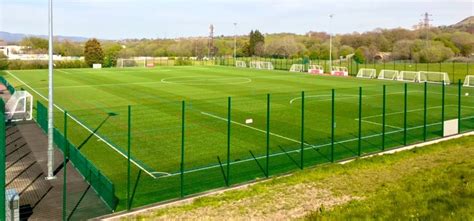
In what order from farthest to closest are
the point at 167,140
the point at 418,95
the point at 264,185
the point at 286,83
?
the point at 286,83 < the point at 418,95 < the point at 167,140 < the point at 264,185

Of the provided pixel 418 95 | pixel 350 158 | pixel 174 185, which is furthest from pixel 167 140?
pixel 418 95

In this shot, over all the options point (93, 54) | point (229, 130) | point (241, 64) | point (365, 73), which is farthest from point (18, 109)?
point (93, 54)

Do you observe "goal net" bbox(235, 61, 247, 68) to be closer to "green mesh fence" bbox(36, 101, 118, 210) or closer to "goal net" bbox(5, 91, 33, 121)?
"goal net" bbox(5, 91, 33, 121)

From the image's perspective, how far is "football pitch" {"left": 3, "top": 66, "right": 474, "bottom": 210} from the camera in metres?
14.8

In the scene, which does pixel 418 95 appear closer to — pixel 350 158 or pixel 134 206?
pixel 350 158

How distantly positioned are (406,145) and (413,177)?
5220mm

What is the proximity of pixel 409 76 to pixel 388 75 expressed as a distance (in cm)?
234

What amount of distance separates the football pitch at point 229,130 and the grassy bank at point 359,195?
118 centimetres

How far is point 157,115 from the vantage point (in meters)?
25.3

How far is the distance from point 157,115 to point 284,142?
8.51 meters

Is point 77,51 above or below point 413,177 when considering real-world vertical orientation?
above

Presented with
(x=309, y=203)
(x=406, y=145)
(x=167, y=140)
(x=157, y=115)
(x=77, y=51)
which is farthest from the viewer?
(x=77, y=51)

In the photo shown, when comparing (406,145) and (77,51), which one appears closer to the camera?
(406,145)

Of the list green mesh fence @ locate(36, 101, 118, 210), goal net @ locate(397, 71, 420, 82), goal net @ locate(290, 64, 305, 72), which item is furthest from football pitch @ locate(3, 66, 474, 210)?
goal net @ locate(290, 64, 305, 72)
